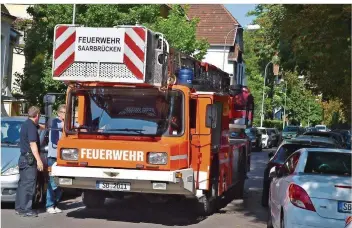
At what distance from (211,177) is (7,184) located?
3.71 metres

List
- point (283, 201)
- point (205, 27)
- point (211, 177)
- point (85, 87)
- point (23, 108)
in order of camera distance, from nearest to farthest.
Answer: point (283, 201), point (85, 87), point (211, 177), point (23, 108), point (205, 27)

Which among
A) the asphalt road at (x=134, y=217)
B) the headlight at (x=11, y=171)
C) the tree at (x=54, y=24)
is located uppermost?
the tree at (x=54, y=24)

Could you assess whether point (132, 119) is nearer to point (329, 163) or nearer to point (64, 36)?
point (64, 36)

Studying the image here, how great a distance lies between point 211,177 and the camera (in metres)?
11.4

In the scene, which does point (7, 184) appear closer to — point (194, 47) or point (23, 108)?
point (23, 108)

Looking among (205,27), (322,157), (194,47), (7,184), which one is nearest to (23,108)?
(194,47)

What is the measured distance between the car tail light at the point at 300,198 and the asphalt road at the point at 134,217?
2.79 m

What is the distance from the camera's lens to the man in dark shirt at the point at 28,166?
10.7m

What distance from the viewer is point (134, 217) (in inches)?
446

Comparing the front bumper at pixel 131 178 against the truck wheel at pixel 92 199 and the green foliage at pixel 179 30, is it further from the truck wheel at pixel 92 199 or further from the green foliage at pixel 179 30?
the green foliage at pixel 179 30

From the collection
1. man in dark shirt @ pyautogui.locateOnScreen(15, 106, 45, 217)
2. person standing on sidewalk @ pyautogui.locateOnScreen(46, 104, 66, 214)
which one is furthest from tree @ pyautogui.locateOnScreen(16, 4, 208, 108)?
man in dark shirt @ pyautogui.locateOnScreen(15, 106, 45, 217)

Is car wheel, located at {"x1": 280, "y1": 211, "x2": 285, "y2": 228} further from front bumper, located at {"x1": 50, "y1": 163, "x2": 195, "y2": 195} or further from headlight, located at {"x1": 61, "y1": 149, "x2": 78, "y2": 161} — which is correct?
headlight, located at {"x1": 61, "y1": 149, "x2": 78, "y2": 161}

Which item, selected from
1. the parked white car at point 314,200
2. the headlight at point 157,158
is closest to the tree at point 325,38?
the parked white car at point 314,200

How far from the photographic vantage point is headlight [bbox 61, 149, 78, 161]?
10320 mm
